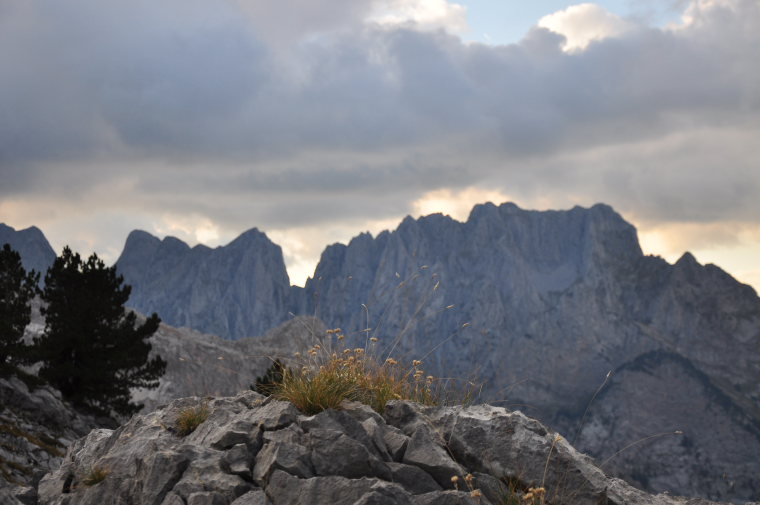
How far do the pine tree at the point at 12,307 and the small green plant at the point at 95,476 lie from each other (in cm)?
2667

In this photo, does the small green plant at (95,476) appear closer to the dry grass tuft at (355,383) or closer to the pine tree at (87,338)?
the dry grass tuft at (355,383)

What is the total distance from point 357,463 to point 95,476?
4480 millimetres

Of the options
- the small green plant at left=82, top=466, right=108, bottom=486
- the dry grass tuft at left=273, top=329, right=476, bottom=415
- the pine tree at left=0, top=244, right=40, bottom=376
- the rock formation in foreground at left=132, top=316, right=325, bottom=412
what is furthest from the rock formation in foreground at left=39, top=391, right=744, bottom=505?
the rock formation in foreground at left=132, top=316, right=325, bottom=412

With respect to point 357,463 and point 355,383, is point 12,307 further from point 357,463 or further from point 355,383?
point 357,463

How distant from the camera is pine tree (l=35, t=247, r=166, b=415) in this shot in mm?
41281

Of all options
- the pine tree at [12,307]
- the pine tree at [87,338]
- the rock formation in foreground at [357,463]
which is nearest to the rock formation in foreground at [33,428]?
the pine tree at [12,307]

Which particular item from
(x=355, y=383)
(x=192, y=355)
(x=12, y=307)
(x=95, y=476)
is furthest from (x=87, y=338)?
(x=192, y=355)

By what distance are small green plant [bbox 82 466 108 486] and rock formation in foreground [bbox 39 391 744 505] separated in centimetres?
2

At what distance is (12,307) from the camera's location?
3625cm

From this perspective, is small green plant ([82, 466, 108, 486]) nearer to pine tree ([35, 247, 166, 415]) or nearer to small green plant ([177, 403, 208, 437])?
small green plant ([177, 403, 208, 437])

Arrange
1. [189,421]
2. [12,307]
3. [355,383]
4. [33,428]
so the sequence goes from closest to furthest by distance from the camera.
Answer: [355,383], [189,421], [33,428], [12,307]

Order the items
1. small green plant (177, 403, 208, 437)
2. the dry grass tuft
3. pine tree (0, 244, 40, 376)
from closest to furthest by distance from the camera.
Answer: the dry grass tuft
small green plant (177, 403, 208, 437)
pine tree (0, 244, 40, 376)

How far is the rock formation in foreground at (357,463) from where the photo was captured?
870cm

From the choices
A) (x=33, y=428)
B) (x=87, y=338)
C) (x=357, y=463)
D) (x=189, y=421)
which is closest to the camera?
(x=357, y=463)
